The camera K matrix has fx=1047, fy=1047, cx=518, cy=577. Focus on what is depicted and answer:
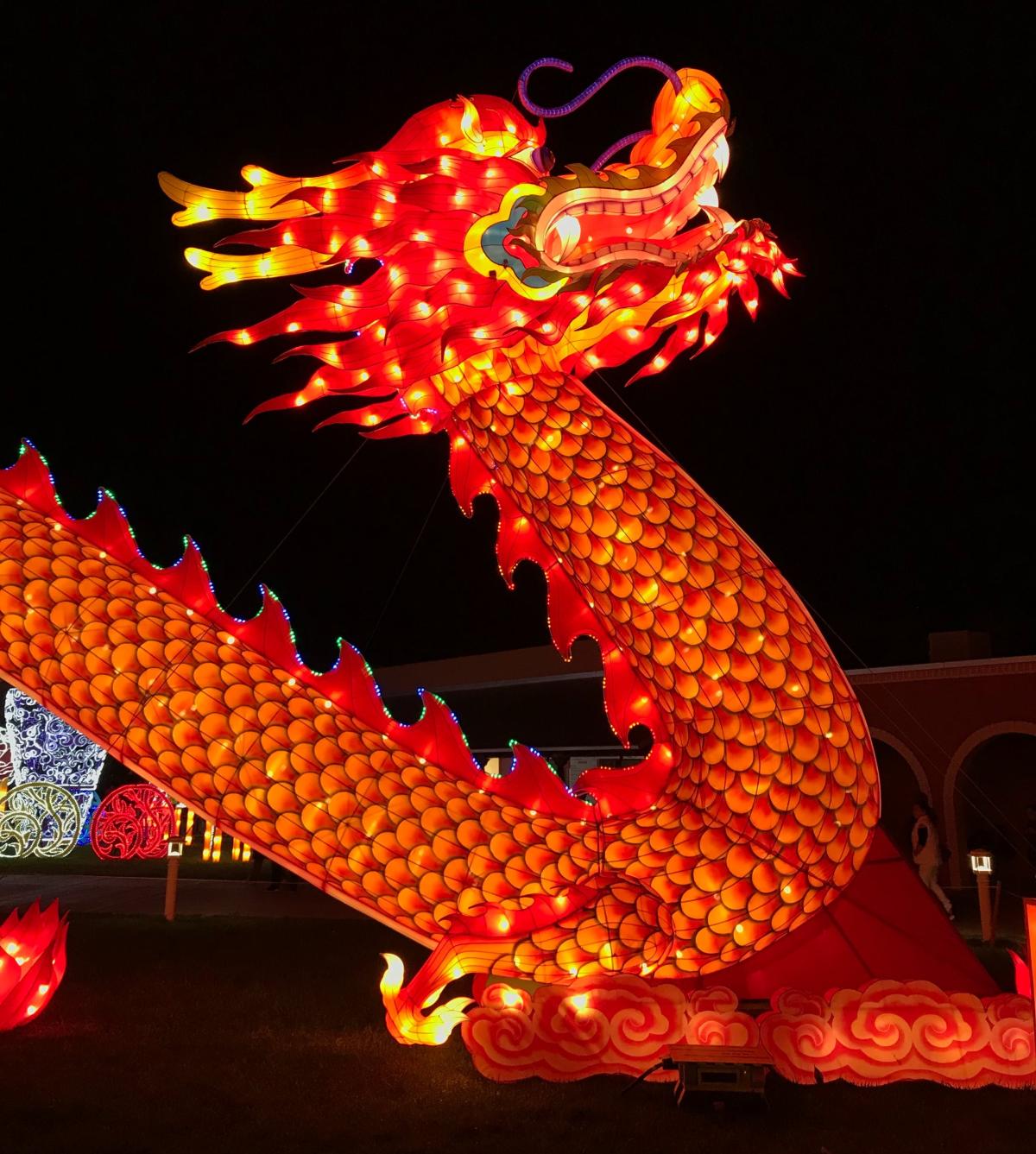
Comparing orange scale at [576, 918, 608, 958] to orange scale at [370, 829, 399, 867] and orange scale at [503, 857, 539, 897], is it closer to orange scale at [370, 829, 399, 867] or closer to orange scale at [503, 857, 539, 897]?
orange scale at [503, 857, 539, 897]

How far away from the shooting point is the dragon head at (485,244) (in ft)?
13.4

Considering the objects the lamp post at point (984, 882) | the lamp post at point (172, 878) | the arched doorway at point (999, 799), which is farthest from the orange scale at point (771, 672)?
the lamp post at point (172, 878)

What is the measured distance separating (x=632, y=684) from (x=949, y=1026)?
1715 mm

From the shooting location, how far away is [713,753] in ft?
12.8

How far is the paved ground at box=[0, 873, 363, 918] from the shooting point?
9.45m

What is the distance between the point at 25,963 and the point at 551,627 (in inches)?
112

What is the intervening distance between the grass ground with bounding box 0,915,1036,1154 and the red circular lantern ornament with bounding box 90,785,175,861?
8111 mm

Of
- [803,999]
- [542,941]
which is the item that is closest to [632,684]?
[542,941]

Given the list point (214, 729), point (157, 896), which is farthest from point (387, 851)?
point (157, 896)

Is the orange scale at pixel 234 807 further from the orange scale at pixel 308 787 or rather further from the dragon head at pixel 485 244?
the dragon head at pixel 485 244

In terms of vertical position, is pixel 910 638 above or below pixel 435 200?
below

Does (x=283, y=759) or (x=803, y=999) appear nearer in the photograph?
(x=803, y=999)

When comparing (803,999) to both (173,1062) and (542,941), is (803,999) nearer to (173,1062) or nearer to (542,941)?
(542,941)

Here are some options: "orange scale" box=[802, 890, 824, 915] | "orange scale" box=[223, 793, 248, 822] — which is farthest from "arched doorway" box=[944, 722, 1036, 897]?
"orange scale" box=[223, 793, 248, 822]
